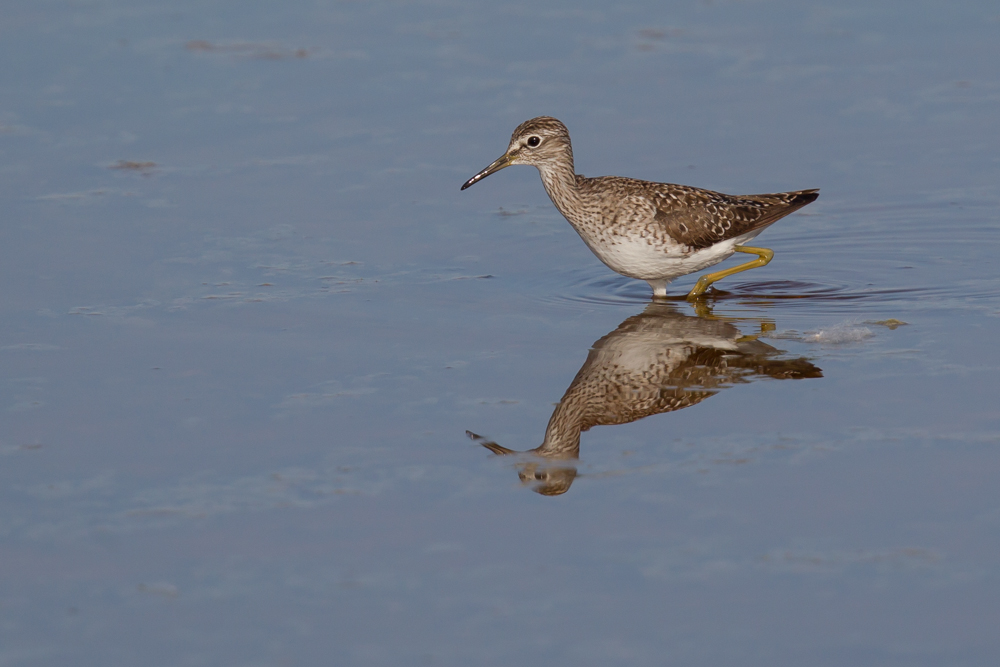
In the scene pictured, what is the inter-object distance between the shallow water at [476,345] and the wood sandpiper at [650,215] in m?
0.39

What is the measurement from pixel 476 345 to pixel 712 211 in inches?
105

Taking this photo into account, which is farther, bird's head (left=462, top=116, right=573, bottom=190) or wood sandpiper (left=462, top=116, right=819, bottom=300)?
bird's head (left=462, top=116, right=573, bottom=190)

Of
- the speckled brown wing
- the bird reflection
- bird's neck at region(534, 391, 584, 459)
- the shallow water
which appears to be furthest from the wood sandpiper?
bird's neck at region(534, 391, 584, 459)

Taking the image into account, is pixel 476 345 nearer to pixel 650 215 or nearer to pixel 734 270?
pixel 650 215

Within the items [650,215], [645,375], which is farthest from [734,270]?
[645,375]

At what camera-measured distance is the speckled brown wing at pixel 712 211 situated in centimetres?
1074

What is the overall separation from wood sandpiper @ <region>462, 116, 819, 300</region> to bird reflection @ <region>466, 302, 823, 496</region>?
569 millimetres

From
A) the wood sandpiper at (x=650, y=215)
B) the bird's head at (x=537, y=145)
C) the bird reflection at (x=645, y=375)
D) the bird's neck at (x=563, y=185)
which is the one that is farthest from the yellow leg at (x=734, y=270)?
the bird's head at (x=537, y=145)

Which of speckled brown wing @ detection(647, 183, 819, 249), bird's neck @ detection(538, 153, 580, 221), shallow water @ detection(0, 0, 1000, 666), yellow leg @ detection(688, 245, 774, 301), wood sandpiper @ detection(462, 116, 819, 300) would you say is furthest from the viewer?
yellow leg @ detection(688, 245, 774, 301)

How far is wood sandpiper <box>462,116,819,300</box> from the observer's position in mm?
10625

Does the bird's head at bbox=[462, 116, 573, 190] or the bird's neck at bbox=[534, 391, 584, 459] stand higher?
the bird's head at bbox=[462, 116, 573, 190]

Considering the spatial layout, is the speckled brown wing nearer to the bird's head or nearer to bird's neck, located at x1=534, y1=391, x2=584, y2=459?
the bird's head

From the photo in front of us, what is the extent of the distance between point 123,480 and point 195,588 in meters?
1.35

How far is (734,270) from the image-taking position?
11.3 m
